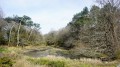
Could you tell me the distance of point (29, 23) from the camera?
56125 mm

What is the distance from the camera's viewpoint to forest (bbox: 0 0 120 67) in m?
17.3

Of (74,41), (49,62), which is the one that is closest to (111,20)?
(49,62)

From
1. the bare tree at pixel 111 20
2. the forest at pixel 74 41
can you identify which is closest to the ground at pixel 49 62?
the forest at pixel 74 41

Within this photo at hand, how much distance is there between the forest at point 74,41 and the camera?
56.7ft

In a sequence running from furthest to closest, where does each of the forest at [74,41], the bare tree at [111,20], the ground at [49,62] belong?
the bare tree at [111,20]
the forest at [74,41]
the ground at [49,62]

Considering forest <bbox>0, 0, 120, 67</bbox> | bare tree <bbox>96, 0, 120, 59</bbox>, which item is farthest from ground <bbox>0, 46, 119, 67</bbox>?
bare tree <bbox>96, 0, 120, 59</bbox>

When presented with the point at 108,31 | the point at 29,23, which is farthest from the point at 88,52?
the point at 29,23

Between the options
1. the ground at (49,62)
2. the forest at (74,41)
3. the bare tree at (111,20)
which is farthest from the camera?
the bare tree at (111,20)

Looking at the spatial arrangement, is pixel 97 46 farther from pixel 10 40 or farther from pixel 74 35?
pixel 10 40

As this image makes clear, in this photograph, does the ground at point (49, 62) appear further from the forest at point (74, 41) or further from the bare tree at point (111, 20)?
the bare tree at point (111, 20)

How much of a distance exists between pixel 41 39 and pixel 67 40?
42.8ft

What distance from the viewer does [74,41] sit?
4388 centimetres

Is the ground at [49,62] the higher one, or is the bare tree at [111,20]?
the bare tree at [111,20]

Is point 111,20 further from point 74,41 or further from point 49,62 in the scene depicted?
point 74,41
